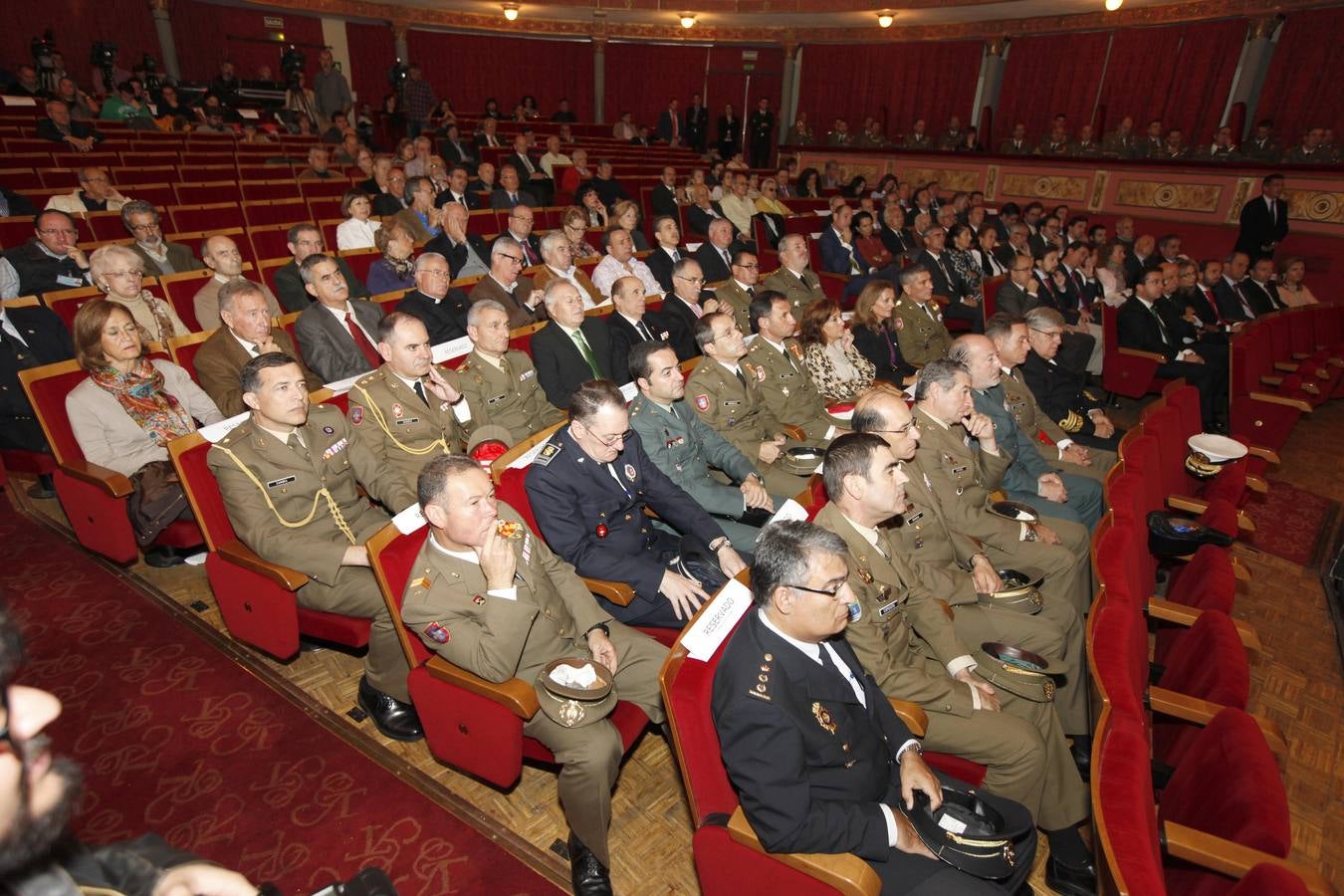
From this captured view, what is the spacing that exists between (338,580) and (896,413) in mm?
1809

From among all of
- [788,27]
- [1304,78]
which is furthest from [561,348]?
[788,27]

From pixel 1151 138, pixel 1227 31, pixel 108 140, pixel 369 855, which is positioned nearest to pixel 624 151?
pixel 108 140

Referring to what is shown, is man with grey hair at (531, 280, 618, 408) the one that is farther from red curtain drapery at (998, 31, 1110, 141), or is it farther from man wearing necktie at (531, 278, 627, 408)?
red curtain drapery at (998, 31, 1110, 141)

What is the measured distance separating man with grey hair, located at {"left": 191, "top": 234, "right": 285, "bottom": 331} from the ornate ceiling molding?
1075cm

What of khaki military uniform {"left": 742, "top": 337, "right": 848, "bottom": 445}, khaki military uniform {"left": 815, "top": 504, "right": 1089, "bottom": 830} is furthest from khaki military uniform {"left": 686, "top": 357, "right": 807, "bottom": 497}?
khaki military uniform {"left": 815, "top": 504, "right": 1089, "bottom": 830}

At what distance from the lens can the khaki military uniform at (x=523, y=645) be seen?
1.76 meters

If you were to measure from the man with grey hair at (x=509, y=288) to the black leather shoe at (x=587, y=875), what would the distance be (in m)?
2.95

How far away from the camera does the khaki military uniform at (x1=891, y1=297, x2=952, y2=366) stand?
465cm

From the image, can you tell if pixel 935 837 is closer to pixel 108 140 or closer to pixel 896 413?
pixel 896 413

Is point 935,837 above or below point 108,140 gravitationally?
below

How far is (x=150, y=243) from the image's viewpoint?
4242 mm

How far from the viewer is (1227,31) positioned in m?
10.1

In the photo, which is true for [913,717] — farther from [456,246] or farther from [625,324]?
[456,246]

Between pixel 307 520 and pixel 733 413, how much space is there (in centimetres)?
174
